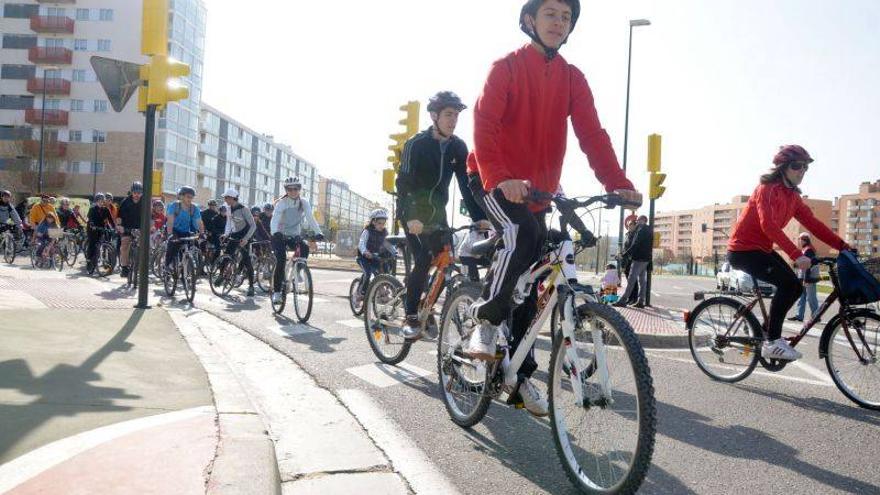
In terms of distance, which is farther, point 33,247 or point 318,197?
point 318,197

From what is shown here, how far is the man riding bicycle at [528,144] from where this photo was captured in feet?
10.3

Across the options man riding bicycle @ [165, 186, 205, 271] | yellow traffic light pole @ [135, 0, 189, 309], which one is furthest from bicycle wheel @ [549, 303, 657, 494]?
man riding bicycle @ [165, 186, 205, 271]

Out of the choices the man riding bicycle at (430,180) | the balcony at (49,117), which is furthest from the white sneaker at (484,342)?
the balcony at (49,117)

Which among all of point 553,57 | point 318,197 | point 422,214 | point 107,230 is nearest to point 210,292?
point 107,230

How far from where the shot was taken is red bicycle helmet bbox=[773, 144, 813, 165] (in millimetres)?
5242

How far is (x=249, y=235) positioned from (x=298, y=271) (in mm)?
2818

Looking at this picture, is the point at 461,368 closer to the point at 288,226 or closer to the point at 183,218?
the point at 288,226

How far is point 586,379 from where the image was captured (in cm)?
261

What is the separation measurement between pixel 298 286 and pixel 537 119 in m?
5.45

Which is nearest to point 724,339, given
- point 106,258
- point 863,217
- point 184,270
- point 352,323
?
point 352,323

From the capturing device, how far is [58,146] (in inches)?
2391

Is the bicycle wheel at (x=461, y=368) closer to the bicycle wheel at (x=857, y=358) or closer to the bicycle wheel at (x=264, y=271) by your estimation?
the bicycle wheel at (x=857, y=358)

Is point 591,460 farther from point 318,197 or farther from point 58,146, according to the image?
point 318,197

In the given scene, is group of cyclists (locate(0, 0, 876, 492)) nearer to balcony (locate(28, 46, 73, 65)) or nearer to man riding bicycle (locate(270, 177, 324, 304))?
man riding bicycle (locate(270, 177, 324, 304))
